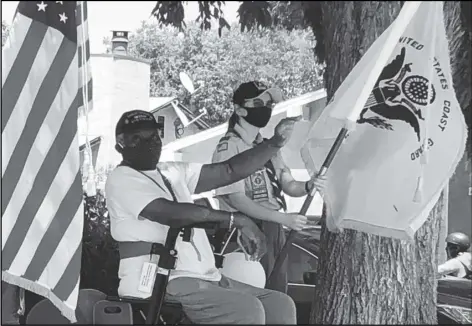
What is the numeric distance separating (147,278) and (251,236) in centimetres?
56

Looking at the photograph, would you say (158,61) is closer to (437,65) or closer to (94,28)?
(94,28)

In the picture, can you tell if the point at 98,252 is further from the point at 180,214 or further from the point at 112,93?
the point at 180,214

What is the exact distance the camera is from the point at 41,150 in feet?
12.7

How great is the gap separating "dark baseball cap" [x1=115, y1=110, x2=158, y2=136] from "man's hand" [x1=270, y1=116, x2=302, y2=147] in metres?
0.61

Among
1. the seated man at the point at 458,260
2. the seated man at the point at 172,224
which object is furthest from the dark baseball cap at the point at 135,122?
the seated man at the point at 458,260

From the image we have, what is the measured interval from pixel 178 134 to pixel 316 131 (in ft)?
4.15

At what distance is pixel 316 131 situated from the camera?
4016mm

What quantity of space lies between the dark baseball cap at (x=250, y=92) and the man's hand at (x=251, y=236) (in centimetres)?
70

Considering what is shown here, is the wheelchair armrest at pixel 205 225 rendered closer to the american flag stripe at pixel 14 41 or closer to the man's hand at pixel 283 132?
the man's hand at pixel 283 132

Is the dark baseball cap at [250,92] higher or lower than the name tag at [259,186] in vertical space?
higher

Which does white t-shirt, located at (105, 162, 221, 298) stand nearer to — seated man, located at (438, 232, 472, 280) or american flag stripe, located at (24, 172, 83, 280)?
american flag stripe, located at (24, 172, 83, 280)

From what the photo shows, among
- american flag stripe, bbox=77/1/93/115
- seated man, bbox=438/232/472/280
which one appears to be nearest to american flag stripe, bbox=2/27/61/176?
american flag stripe, bbox=77/1/93/115

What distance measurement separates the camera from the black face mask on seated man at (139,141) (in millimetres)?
3977

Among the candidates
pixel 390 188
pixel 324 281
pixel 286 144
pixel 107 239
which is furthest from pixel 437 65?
pixel 107 239
